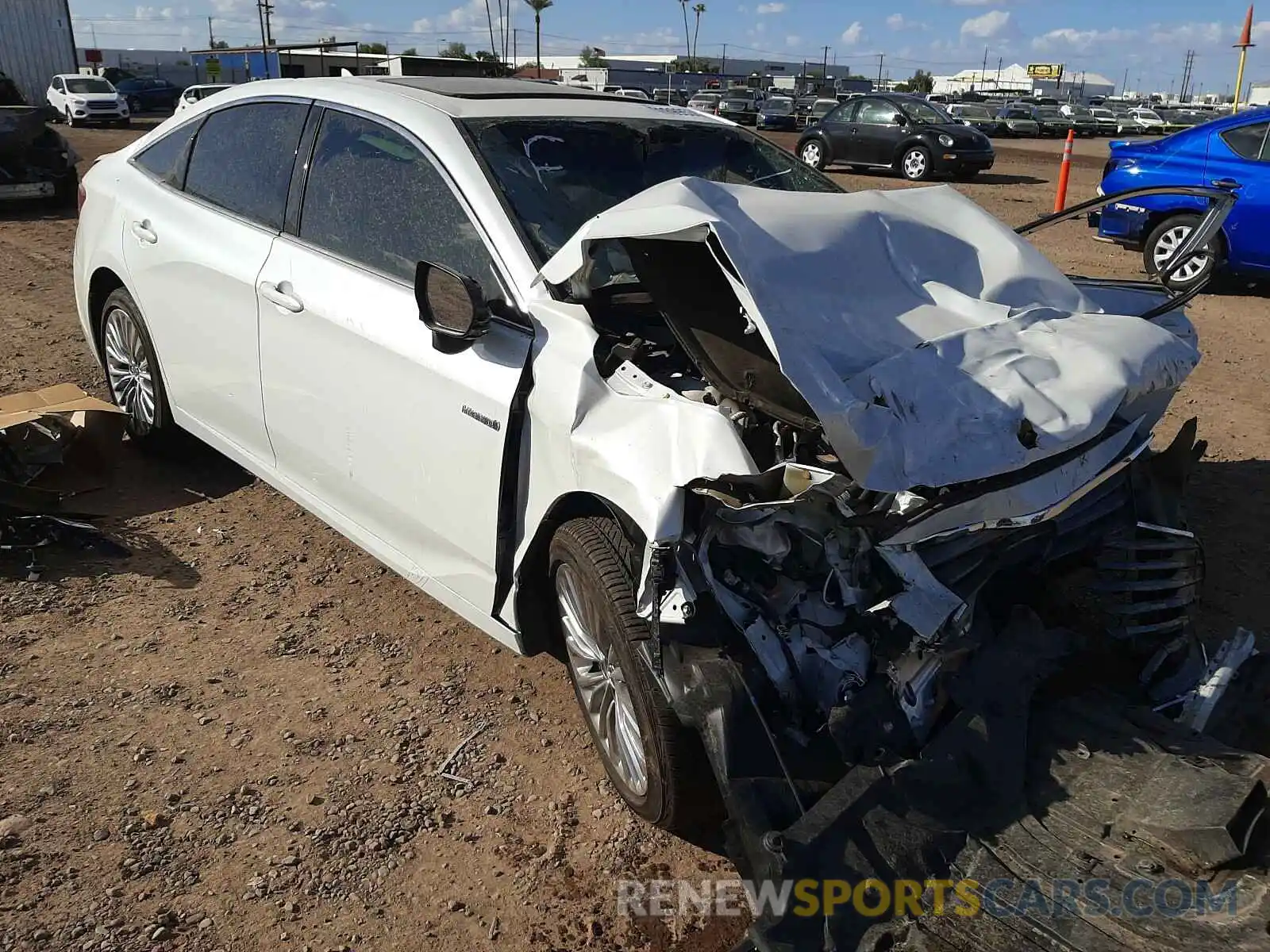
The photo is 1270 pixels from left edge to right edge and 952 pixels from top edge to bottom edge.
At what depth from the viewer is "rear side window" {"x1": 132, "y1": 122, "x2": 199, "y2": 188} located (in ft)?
14.9

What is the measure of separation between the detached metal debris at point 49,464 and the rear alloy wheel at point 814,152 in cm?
1758

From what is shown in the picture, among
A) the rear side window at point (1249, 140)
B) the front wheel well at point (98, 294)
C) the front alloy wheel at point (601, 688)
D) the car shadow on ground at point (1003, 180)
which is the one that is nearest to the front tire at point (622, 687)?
the front alloy wheel at point (601, 688)

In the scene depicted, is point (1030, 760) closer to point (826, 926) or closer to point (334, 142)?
point (826, 926)

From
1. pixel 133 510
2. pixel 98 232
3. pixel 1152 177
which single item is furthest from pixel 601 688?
pixel 1152 177

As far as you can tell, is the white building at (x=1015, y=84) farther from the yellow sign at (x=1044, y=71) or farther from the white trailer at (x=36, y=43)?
the white trailer at (x=36, y=43)

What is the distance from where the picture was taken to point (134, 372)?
490 cm

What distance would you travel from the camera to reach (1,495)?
13.6 feet

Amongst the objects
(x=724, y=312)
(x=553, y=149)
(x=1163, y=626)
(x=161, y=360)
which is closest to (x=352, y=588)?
(x=161, y=360)

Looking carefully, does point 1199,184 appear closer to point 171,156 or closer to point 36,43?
point 171,156

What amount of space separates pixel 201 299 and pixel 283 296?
2.39 ft

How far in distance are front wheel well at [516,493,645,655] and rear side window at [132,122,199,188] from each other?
2769 millimetres

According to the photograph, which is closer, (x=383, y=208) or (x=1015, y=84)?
(x=383, y=208)

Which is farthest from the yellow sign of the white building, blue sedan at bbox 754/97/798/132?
blue sedan at bbox 754/97/798/132

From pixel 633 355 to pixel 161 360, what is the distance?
2.80 meters
